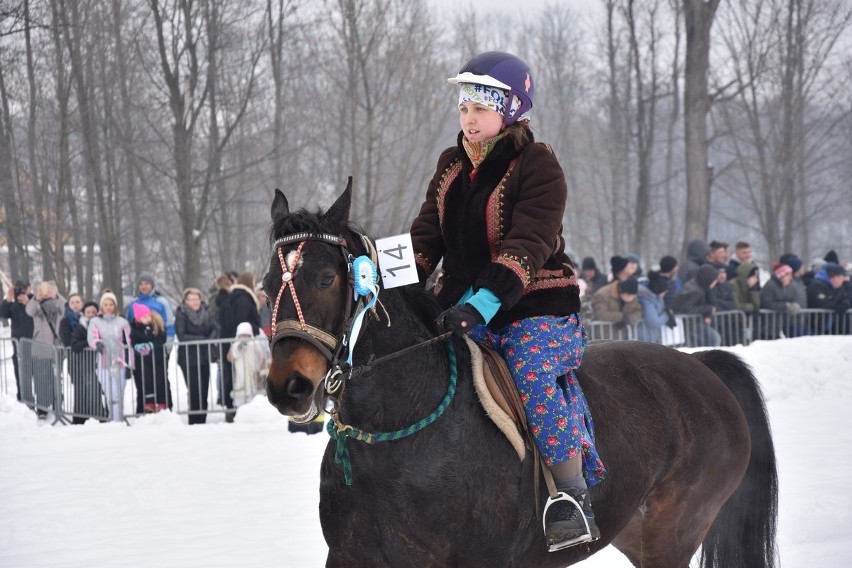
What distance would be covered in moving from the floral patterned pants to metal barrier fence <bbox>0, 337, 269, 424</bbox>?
29.4 feet

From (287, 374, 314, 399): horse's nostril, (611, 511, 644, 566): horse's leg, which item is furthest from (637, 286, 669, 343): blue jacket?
(287, 374, 314, 399): horse's nostril

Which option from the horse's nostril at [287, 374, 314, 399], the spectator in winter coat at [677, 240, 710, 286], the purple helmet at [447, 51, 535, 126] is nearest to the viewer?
the horse's nostril at [287, 374, 314, 399]

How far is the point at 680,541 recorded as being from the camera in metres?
4.61

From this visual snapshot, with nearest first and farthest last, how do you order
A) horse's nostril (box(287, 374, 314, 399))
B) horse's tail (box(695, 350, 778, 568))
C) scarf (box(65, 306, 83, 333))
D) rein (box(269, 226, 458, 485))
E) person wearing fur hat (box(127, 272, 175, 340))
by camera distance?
horse's nostril (box(287, 374, 314, 399))
rein (box(269, 226, 458, 485))
horse's tail (box(695, 350, 778, 568))
person wearing fur hat (box(127, 272, 175, 340))
scarf (box(65, 306, 83, 333))

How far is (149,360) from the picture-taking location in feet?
40.6

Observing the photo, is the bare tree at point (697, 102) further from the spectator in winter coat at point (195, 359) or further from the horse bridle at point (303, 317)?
the horse bridle at point (303, 317)

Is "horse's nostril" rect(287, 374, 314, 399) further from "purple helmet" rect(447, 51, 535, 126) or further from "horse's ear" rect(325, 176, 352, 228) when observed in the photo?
"purple helmet" rect(447, 51, 535, 126)

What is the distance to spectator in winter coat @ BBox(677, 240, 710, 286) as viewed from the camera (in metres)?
16.5

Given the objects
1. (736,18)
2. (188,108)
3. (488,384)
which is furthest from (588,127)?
(488,384)

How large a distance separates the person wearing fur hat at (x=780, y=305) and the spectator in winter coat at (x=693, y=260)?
1.20 metres

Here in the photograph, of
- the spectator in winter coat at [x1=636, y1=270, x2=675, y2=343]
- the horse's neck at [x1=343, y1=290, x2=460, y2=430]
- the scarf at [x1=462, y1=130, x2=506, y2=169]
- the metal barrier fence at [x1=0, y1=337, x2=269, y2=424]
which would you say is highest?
the scarf at [x1=462, y1=130, x2=506, y2=169]

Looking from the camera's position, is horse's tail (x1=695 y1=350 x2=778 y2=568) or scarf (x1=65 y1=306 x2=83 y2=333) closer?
horse's tail (x1=695 y1=350 x2=778 y2=568)

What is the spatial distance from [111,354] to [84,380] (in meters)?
0.61

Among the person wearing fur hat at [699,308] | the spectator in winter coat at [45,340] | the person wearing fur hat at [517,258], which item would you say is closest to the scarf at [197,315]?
the spectator in winter coat at [45,340]
